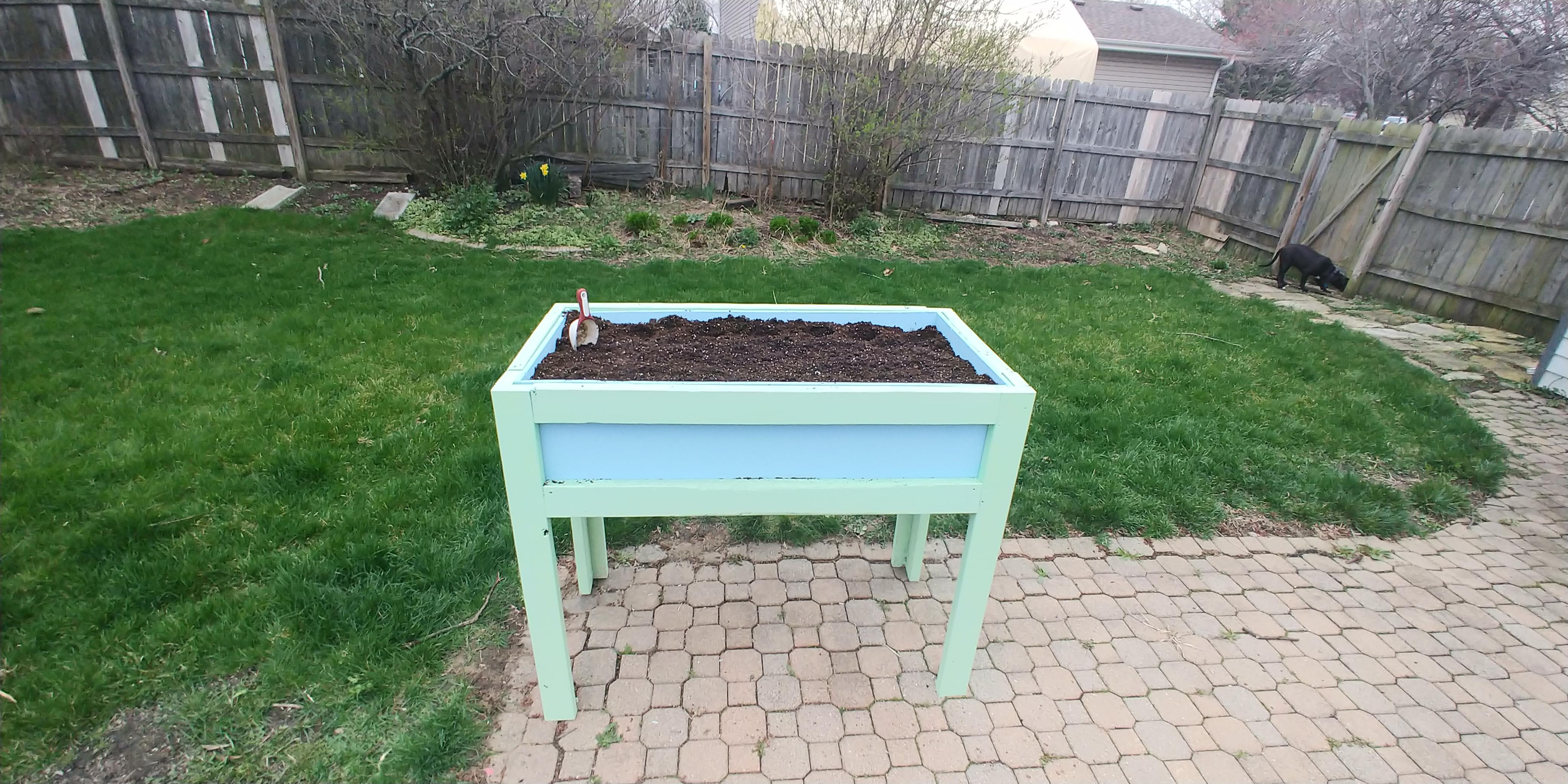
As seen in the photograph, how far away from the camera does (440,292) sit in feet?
17.0

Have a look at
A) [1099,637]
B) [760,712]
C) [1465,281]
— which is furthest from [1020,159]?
[760,712]

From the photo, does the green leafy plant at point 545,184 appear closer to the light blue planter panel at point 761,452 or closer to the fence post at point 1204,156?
the light blue planter panel at point 761,452

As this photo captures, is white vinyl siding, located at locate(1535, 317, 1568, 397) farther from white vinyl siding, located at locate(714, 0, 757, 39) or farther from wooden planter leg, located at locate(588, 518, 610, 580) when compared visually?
white vinyl siding, located at locate(714, 0, 757, 39)

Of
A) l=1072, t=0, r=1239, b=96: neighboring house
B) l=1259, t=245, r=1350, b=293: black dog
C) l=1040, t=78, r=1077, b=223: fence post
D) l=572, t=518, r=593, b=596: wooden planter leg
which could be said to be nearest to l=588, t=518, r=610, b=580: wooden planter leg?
l=572, t=518, r=593, b=596: wooden planter leg

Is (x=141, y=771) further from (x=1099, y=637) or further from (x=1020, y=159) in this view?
(x=1020, y=159)

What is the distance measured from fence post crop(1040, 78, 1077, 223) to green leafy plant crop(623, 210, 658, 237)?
18.6 feet

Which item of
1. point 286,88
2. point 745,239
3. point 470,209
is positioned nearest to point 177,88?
point 286,88

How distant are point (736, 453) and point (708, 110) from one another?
7.72m

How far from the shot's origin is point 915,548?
2.64 metres

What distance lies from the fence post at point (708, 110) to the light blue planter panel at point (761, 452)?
753cm

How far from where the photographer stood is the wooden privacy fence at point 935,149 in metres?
6.37

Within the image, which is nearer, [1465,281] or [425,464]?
[425,464]

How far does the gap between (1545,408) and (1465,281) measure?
2574 millimetres

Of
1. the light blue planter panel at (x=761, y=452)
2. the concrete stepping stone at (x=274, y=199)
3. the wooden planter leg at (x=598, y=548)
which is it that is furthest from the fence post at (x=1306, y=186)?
the concrete stepping stone at (x=274, y=199)
